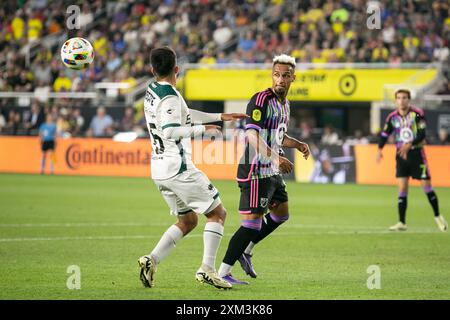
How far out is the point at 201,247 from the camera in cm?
1354

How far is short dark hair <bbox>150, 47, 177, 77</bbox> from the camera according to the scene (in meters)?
9.23

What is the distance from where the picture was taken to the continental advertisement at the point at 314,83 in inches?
1137

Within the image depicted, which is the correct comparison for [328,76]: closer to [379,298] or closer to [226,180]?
[226,180]

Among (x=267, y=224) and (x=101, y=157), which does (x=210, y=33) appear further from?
(x=267, y=224)

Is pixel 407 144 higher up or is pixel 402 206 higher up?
pixel 407 144

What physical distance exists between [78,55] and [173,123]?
366 cm

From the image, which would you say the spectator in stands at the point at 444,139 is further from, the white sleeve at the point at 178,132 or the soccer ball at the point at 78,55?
the white sleeve at the point at 178,132

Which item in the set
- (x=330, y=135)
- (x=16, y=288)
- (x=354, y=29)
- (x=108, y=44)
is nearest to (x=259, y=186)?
(x=16, y=288)

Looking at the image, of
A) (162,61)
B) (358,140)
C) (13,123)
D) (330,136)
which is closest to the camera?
(162,61)

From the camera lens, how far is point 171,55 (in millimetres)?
9273

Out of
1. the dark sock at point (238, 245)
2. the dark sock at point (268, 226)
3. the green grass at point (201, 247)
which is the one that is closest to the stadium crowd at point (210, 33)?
the green grass at point (201, 247)

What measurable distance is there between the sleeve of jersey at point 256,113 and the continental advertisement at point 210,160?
17.1 m

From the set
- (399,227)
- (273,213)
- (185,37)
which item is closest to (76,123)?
(185,37)

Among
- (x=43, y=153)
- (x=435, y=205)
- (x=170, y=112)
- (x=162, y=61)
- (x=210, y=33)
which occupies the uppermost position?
(x=210, y=33)
